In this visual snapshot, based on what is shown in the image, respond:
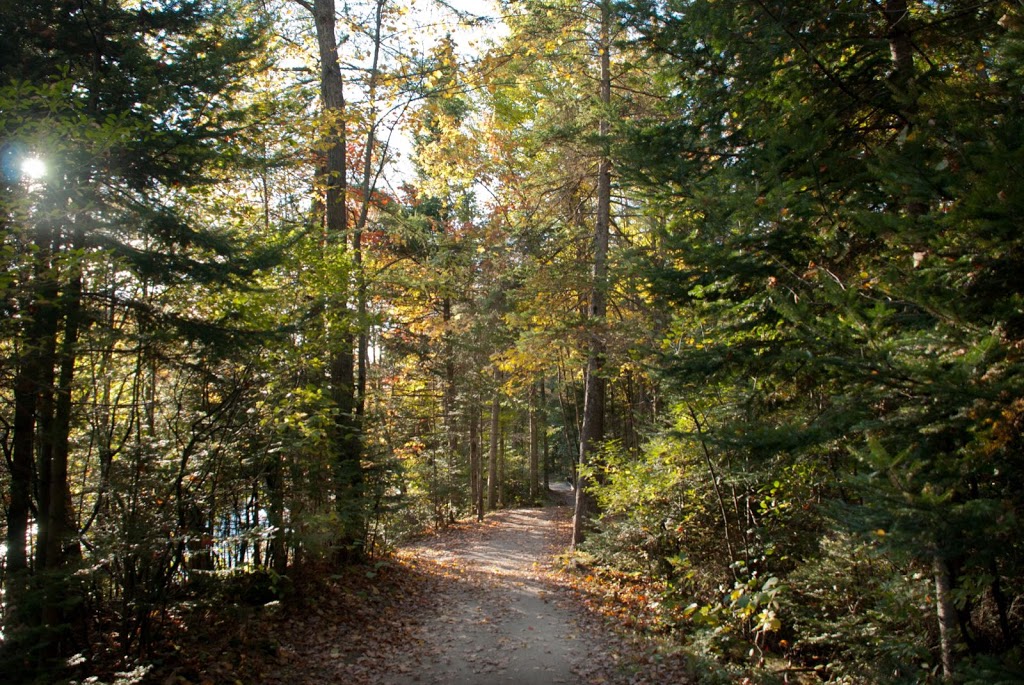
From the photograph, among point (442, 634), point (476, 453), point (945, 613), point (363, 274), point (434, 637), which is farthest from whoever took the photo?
point (476, 453)

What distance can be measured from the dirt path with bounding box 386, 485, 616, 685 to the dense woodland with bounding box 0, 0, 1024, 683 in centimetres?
134

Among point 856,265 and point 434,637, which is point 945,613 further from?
point 434,637

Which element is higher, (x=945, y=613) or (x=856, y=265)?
(x=856, y=265)

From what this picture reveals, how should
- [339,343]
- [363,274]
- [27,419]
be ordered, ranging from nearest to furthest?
1. [27,419]
2. [339,343]
3. [363,274]

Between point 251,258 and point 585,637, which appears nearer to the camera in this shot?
point 251,258

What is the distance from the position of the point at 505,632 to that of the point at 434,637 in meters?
0.98

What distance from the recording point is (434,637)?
8.16 m

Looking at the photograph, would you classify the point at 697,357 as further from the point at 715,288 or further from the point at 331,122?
the point at 331,122

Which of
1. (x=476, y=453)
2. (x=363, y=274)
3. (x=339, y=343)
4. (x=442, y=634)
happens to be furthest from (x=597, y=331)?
(x=476, y=453)

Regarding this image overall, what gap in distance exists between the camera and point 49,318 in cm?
523

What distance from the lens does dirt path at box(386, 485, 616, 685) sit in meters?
6.75

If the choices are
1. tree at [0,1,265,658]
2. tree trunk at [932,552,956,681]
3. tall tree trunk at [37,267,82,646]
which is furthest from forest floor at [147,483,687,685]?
tree trunk at [932,552,956,681]

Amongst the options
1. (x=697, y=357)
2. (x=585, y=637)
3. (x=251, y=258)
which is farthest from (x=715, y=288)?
(x=585, y=637)

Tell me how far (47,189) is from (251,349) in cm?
233
